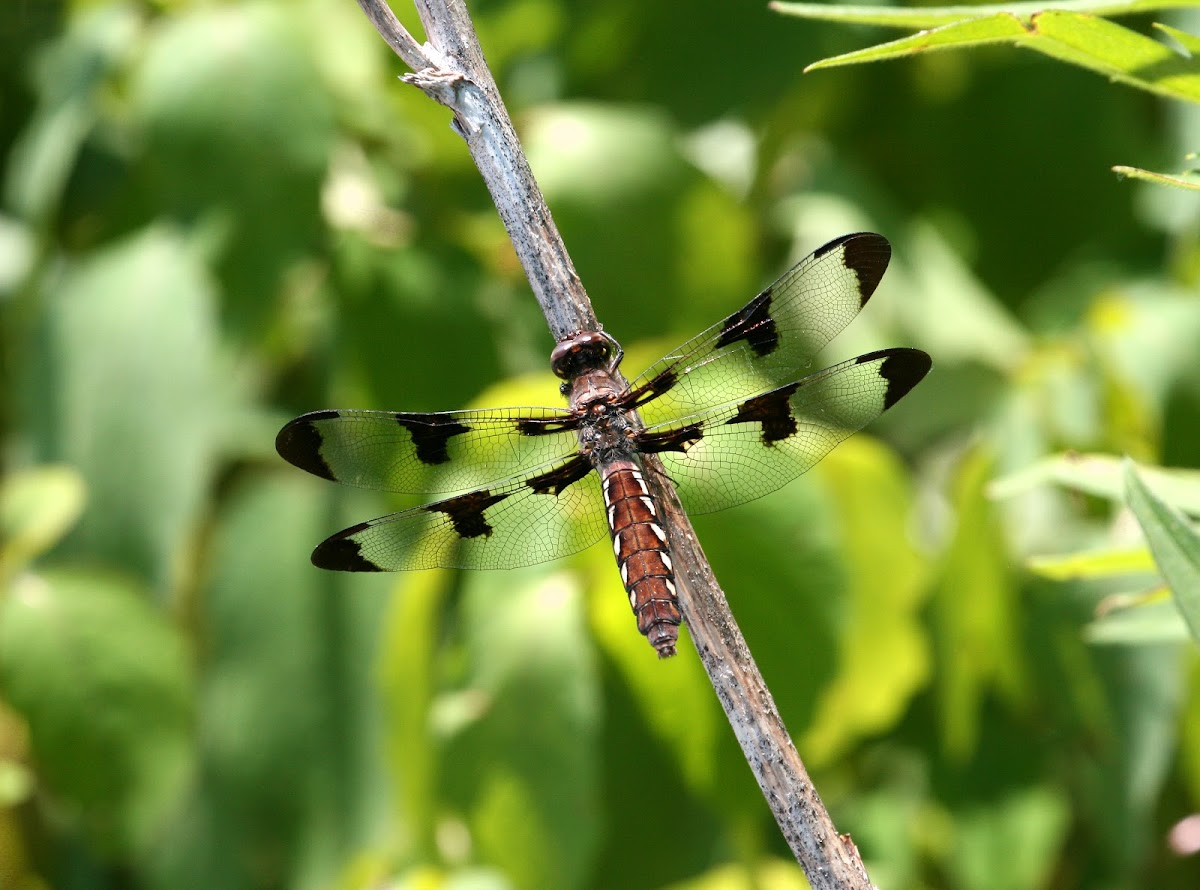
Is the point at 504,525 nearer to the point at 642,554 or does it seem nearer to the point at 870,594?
the point at 642,554

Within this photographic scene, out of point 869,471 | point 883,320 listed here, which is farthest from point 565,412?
point 883,320

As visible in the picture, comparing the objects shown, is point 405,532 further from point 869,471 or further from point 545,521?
point 869,471

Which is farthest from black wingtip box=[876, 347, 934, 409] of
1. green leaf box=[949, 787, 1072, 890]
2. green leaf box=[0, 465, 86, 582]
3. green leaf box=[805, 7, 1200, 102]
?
green leaf box=[0, 465, 86, 582]

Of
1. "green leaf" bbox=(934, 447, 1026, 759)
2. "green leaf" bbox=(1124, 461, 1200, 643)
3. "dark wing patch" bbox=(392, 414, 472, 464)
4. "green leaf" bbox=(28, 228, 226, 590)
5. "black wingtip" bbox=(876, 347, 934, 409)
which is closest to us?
"green leaf" bbox=(1124, 461, 1200, 643)

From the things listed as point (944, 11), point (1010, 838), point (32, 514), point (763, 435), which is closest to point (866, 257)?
point (763, 435)

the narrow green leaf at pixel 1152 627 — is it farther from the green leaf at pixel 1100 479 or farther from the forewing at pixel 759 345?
the forewing at pixel 759 345

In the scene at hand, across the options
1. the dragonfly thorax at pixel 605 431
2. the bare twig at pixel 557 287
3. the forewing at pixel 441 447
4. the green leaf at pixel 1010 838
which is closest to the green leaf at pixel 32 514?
the forewing at pixel 441 447

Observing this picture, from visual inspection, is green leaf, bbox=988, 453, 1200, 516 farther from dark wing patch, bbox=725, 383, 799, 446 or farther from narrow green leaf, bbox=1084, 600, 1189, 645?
dark wing patch, bbox=725, 383, 799, 446
